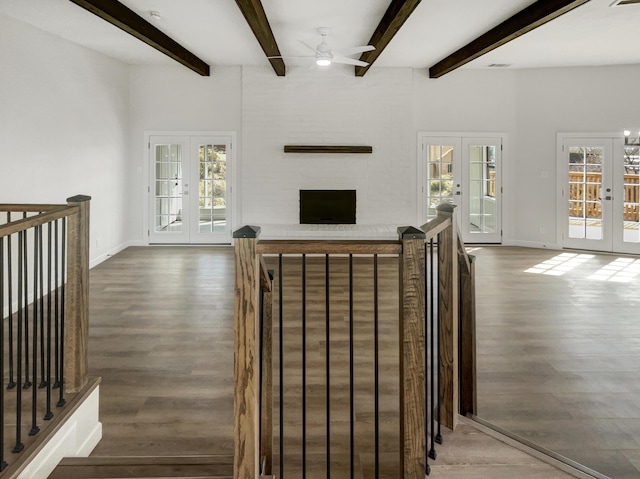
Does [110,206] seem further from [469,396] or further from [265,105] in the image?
[469,396]

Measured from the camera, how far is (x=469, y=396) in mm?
2883

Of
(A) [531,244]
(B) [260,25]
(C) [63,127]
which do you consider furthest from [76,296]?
(A) [531,244]

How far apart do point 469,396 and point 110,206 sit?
6.88m

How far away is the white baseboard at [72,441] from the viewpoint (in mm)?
2162

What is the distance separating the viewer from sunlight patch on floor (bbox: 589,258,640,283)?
6891 millimetres

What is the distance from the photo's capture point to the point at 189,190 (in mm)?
9203

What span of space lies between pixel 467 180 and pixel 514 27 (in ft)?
12.5

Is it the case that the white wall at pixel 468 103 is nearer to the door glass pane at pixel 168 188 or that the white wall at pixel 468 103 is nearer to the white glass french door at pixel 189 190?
the white glass french door at pixel 189 190

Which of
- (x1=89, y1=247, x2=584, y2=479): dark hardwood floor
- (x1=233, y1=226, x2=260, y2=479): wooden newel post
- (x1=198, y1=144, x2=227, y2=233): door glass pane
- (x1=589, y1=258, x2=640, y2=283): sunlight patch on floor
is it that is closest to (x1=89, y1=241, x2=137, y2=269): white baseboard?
(x1=89, y1=247, x2=584, y2=479): dark hardwood floor

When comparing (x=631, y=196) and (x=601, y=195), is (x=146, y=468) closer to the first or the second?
(x=601, y=195)

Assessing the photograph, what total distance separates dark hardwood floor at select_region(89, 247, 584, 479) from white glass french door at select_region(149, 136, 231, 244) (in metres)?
2.52

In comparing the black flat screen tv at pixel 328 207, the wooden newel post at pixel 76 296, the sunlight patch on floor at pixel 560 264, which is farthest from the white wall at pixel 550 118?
the wooden newel post at pixel 76 296

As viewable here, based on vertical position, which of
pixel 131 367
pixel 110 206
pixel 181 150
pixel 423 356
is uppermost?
pixel 181 150

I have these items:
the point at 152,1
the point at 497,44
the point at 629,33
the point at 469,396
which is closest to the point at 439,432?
the point at 469,396
